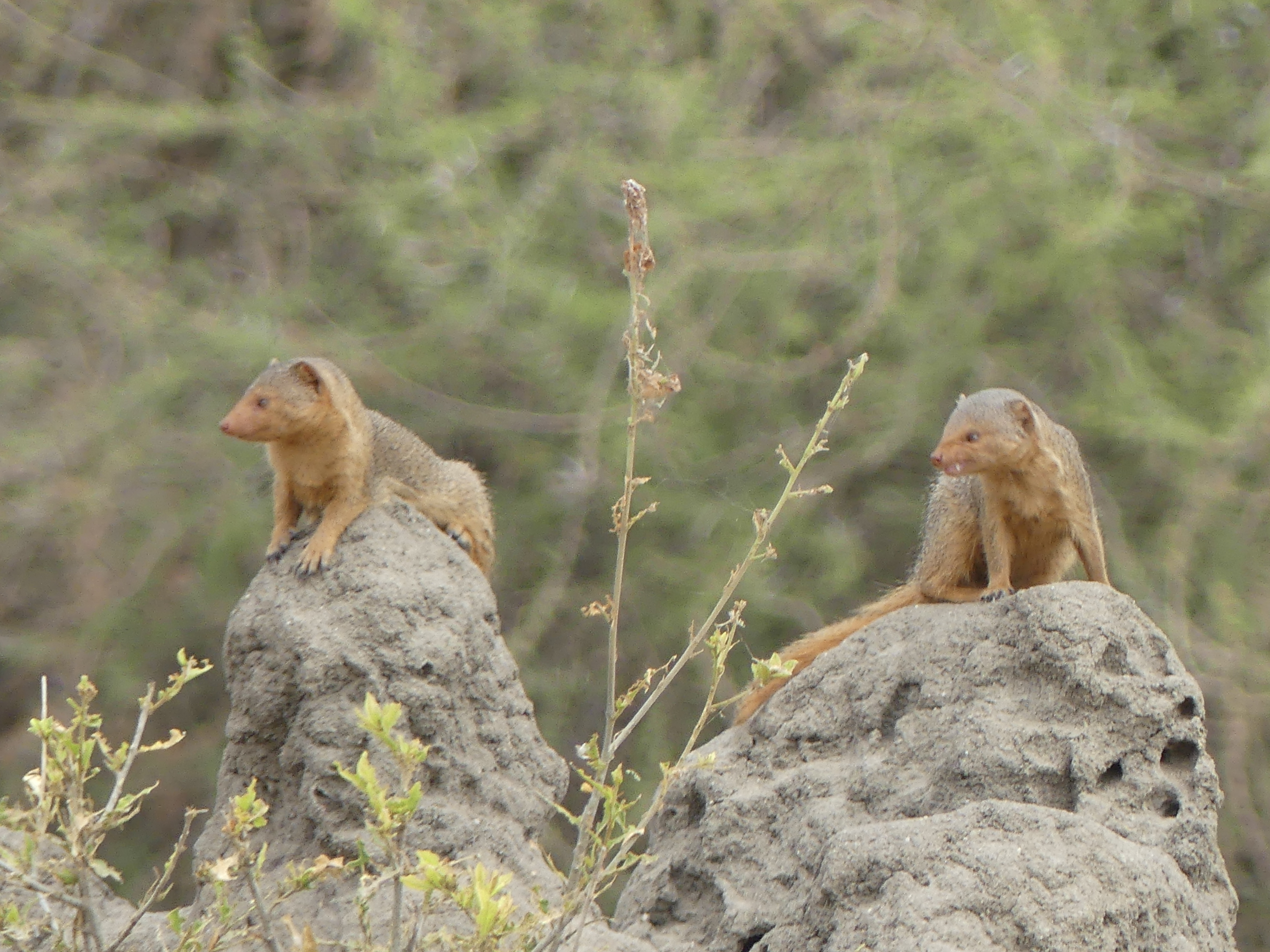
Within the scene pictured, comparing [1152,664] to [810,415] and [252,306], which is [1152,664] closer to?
[810,415]

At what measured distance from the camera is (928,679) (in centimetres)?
297

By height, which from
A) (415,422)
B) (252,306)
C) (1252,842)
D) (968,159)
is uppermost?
(968,159)

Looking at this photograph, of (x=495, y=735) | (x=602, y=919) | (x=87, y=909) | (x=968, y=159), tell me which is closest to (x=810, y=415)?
(x=968, y=159)

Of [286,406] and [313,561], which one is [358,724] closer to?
[313,561]

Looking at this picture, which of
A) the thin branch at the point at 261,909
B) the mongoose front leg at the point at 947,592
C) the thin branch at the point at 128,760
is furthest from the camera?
the mongoose front leg at the point at 947,592

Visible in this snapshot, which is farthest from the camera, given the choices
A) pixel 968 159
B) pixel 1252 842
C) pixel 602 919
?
pixel 968 159

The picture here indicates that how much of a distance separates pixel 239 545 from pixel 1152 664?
4.37 m

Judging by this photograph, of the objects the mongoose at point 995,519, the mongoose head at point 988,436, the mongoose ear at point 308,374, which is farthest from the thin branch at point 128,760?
the mongoose head at point 988,436

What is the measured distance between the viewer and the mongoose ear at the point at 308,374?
3.87 meters

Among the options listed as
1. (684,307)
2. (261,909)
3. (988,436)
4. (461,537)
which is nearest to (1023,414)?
(988,436)

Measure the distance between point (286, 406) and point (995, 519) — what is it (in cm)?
161

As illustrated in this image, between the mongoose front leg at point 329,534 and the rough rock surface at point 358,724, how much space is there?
0.03 meters

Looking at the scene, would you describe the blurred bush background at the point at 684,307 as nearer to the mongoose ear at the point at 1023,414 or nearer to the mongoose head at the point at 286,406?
the mongoose head at the point at 286,406

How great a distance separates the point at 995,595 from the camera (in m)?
3.19
